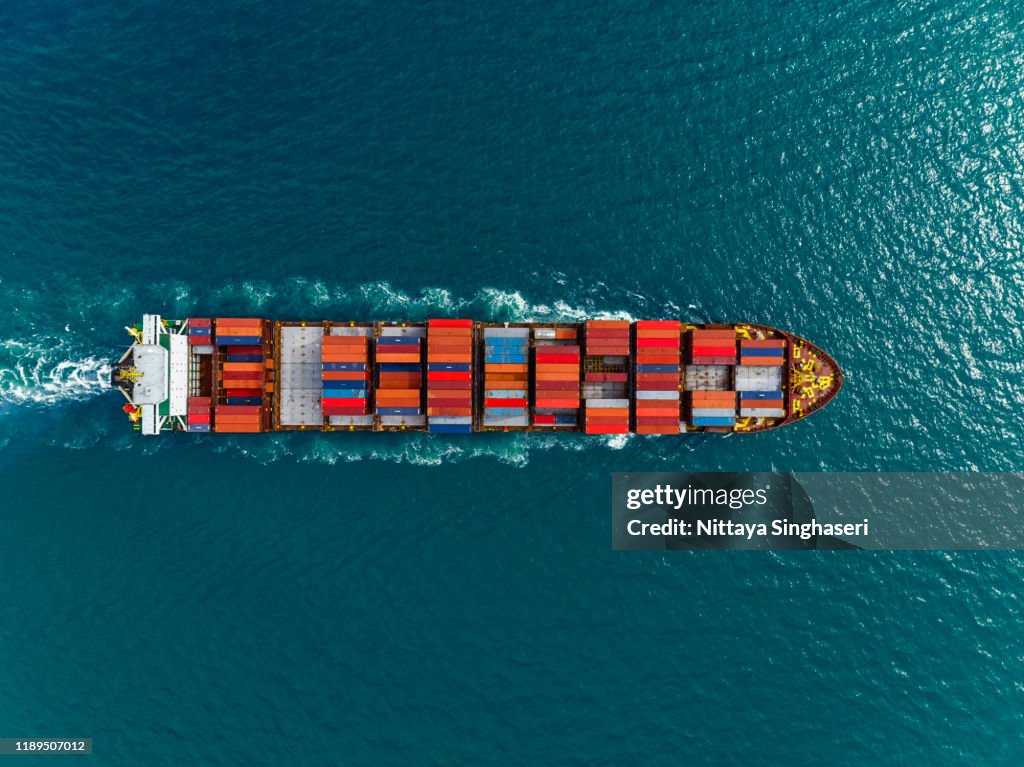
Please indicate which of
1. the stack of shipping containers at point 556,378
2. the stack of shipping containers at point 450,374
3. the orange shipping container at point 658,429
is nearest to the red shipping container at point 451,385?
the stack of shipping containers at point 450,374

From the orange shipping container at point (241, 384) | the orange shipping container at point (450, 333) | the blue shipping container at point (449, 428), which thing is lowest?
the blue shipping container at point (449, 428)

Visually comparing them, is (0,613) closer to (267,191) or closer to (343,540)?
(343,540)

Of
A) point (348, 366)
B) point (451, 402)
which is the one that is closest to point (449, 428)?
point (451, 402)

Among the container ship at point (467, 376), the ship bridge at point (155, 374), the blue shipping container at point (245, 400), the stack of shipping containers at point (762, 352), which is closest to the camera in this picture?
the ship bridge at point (155, 374)

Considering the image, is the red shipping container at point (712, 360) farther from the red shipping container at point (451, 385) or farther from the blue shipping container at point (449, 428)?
the blue shipping container at point (449, 428)

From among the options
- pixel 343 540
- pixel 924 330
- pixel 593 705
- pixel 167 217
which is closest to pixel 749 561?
pixel 593 705

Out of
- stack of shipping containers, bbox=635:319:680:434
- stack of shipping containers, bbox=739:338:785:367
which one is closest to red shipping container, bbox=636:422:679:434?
stack of shipping containers, bbox=635:319:680:434

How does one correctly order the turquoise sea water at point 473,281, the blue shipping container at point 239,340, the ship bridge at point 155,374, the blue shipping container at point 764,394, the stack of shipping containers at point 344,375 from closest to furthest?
the turquoise sea water at point 473,281
the ship bridge at point 155,374
the stack of shipping containers at point 344,375
the blue shipping container at point 239,340
the blue shipping container at point 764,394
